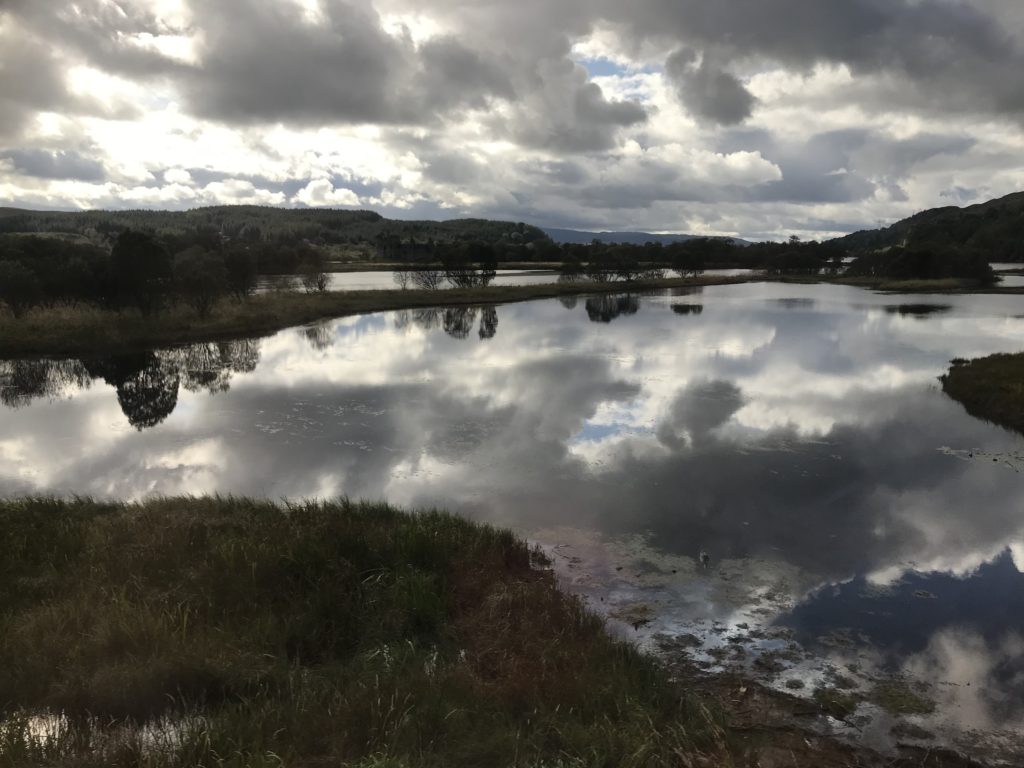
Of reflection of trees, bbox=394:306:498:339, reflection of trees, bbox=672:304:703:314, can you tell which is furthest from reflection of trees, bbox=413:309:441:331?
reflection of trees, bbox=672:304:703:314

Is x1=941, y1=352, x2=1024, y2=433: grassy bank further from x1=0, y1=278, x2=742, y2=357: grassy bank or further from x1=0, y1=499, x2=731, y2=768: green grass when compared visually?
x1=0, y1=278, x2=742, y2=357: grassy bank

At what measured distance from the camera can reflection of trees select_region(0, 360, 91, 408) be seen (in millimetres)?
26641

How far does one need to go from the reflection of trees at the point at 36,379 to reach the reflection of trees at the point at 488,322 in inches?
958

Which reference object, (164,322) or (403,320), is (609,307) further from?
(164,322)

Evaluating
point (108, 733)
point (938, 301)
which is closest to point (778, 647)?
point (108, 733)

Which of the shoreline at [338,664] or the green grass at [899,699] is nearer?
the shoreline at [338,664]

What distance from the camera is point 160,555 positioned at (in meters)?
10.3

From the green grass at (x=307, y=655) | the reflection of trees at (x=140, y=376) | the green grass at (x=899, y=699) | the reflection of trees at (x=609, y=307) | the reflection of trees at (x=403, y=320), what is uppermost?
the reflection of trees at (x=609, y=307)

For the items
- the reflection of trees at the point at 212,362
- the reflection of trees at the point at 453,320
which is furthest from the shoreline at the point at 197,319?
the reflection of trees at the point at 453,320

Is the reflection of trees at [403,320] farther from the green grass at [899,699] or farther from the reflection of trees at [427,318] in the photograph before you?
the green grass at [899,699]

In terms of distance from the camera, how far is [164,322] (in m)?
41.7

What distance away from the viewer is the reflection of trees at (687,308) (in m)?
64.2

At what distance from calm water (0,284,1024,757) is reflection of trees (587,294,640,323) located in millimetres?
22142

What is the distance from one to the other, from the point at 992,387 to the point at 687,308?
4356 cm
